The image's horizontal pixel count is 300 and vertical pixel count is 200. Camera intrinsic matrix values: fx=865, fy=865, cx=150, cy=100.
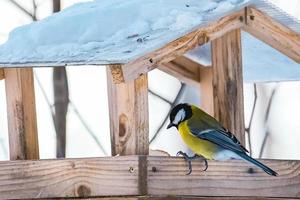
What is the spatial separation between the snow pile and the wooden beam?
1.01ft

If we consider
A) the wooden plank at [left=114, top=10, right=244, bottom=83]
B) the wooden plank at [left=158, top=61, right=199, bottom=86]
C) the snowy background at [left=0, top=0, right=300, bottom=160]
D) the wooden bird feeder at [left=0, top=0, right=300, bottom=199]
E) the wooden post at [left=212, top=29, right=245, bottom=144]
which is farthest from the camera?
the snowy background at [left=0, top=0, right=300, bottom=160]

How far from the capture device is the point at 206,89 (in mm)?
2938

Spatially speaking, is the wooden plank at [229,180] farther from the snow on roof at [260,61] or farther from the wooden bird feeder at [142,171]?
the snow on roof at [260,61]

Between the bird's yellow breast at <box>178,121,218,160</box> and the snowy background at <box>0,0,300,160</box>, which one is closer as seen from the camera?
the bird's yellow breast at <box>178,121,218,160</box>

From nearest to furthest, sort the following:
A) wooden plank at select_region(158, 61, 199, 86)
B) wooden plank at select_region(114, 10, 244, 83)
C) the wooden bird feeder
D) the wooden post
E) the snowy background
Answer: wooden plank at select_region(114, 10, 244, 83) < the wooden bird feeder < the wooden post < wooden plank at select_region(158, 61, 199, 86) < the snowy background

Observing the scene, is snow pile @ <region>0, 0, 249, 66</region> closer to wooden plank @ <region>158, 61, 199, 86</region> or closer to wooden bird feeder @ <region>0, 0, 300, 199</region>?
wooden bird feeder @ <region>0, 0, 300, 199</region>

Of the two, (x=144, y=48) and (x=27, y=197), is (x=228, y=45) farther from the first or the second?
(x=27, y=197)

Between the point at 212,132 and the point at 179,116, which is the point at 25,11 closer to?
the point at 179,116

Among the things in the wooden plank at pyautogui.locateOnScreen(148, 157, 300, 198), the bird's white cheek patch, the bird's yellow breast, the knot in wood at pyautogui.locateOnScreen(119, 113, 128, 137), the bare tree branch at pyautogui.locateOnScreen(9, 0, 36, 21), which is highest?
the bare tree branch at pyautogui.locateOnScreen(9, 0, 36, 21)

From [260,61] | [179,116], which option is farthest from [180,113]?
[260,61]

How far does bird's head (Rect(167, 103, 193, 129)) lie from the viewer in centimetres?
270

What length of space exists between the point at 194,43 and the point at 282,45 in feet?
0.92

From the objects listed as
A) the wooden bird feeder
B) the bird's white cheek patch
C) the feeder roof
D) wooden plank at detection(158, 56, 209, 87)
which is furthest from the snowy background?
the wooden bird feeder

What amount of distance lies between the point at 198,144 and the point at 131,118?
0.34 meters
